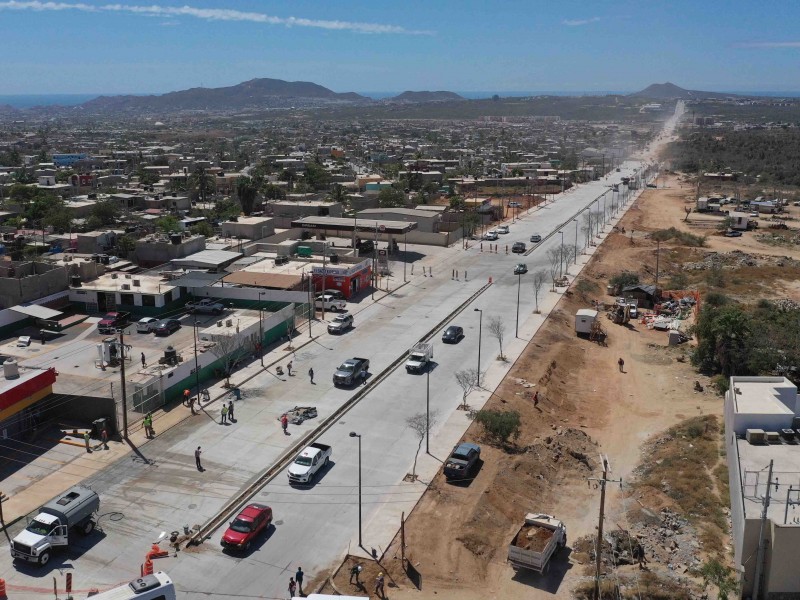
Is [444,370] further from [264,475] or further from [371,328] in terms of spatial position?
[264,475]

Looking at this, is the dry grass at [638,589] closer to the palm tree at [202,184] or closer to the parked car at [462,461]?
the parked car at [462,461]

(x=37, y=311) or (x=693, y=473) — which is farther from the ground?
(x=37, y=311)

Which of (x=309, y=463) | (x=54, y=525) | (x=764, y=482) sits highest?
(x=764, y=482)

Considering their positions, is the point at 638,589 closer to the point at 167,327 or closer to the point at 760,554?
the point at 760,554

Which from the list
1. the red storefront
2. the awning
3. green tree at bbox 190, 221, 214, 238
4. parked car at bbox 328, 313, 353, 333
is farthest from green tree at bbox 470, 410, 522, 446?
green tree at bbox 190, 221, 214, 238

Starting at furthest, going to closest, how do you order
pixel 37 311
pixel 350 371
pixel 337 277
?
1. pixel 337 277
2. pixel 37 311
3. pixel 350 371

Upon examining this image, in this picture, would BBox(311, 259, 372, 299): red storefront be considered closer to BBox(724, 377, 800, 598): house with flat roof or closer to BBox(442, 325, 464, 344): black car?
BBox(442, 325, 464, 344): black car

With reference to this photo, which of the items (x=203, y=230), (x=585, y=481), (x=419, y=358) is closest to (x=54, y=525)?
(x=585, y=481)
